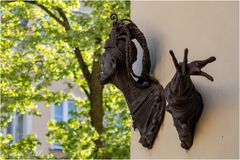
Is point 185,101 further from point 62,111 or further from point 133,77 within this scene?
point 62,111

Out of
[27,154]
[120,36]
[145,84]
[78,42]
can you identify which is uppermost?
[78,42]

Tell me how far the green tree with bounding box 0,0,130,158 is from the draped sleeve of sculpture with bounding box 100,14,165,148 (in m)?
6.90

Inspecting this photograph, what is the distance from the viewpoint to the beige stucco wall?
2.27 m

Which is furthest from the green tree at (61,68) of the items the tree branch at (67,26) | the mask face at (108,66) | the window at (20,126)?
the mask face at (108,66)

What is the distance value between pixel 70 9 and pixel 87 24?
68cm

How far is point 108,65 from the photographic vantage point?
2.81 metres

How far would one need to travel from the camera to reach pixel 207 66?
2.38 meters

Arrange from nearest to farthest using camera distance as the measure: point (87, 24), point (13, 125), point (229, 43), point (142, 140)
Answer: point (229, 43)
point (142, 140)
point (87, 24)
point (13, 125)

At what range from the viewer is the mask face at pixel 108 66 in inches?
110

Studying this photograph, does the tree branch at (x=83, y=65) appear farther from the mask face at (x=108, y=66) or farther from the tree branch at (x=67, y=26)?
the mask face at (x=108, y=66)

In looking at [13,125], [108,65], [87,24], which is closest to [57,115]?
[13,125]

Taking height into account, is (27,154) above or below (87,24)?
below

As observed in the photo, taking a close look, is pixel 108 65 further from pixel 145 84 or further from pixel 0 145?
pixel 0 145

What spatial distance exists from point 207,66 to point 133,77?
50 centimetres
